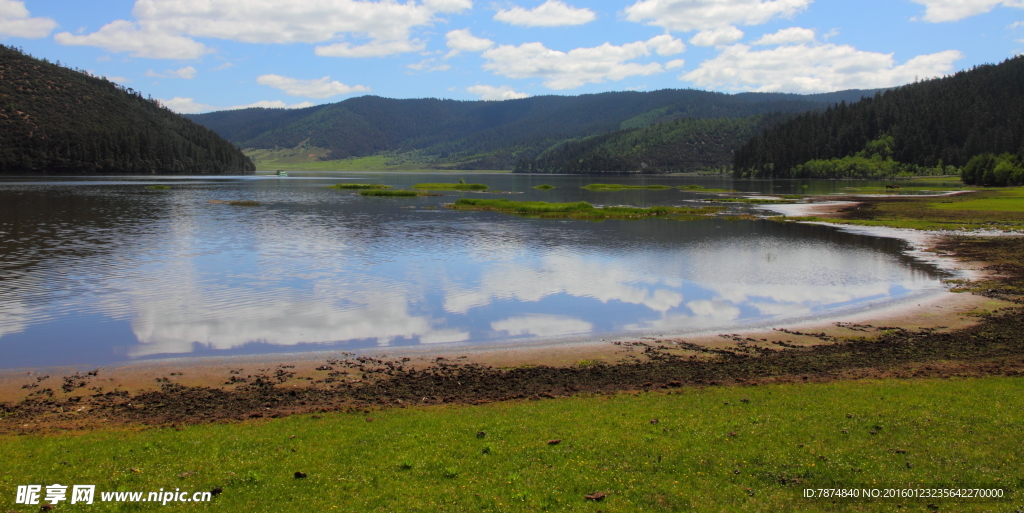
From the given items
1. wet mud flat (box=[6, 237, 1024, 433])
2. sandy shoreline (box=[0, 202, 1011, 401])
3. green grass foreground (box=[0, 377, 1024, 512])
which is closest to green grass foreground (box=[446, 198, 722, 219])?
sandy shoreline (box=[0, 202, 1011, 401])

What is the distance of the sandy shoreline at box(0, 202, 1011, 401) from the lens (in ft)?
58.3

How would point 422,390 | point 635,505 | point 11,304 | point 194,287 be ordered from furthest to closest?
point 194,287 → point 11,304 → point 422,390 → point 635,505

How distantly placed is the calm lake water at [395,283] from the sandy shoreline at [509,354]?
1.06 m

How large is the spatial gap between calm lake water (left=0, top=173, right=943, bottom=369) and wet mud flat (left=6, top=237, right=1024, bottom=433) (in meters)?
3.25

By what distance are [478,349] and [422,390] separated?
16.2ft

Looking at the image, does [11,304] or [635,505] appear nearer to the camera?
[635,505]

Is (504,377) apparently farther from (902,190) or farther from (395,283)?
(902,190)

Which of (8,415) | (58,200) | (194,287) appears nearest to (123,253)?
(194,287)

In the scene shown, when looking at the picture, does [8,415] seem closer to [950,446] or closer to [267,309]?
[267,309]

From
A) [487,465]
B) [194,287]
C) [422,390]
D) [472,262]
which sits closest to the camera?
[487,465]

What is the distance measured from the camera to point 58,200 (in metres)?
86.1

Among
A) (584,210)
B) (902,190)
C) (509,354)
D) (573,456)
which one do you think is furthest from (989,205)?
(573,456)

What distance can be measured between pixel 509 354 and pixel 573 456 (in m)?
9.82

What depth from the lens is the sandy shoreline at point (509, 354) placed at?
17781mm
